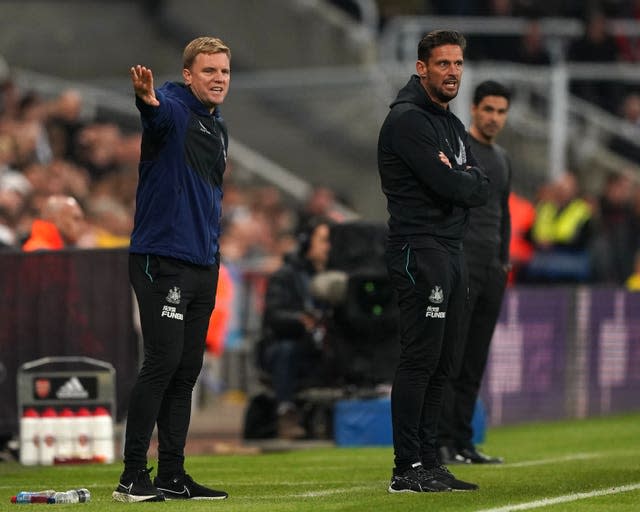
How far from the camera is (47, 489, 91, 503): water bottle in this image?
932 centimetres

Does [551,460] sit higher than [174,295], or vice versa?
[174,295]

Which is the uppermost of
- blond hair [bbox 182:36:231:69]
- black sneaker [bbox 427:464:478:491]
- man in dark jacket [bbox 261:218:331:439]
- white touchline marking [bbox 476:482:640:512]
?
blond hair [bbox 182:36:231:69]

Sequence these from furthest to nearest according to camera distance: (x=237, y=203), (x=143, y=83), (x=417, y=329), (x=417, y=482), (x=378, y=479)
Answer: (x=237, y=203), (x=378, y=479), (x=417, y=329), (x=417, y=482), (x=143, y=83)

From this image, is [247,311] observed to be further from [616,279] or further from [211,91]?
[211,91]

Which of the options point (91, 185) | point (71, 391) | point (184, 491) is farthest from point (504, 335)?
point (184, 491)

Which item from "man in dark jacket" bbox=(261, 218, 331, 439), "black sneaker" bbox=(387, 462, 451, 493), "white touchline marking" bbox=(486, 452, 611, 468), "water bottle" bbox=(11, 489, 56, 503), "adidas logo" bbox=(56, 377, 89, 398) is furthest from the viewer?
"man in dark jacket" bbox=(261, 218, 331, 439)

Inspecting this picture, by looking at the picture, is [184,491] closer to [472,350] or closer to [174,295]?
[174,295]

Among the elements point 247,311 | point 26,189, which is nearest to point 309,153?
point 247,311

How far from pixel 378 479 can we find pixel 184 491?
1515 mm

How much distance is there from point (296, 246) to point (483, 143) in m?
4.34

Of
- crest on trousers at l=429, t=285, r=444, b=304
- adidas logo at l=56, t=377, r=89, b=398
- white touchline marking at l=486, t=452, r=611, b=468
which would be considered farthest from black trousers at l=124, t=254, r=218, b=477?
adidas logo at l=56, t=377, r=89, b=398

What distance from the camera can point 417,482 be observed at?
9.48m

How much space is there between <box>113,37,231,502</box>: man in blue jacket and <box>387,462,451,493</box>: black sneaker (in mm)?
915

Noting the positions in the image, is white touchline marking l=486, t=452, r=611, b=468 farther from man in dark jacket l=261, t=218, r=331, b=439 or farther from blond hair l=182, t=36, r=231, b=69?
blond hair l=182, t=36, r=231, b=69
